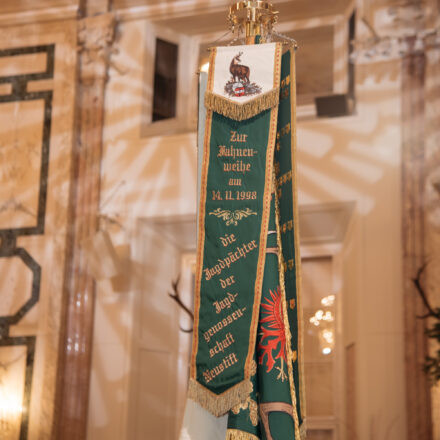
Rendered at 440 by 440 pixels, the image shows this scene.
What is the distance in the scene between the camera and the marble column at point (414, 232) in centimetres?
454

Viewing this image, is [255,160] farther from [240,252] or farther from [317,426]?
[317,426]

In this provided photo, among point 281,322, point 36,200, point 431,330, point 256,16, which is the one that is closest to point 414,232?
point 431,330

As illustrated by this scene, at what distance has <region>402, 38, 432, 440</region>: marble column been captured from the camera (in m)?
4.54

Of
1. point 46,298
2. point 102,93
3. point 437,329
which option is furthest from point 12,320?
point 437,329

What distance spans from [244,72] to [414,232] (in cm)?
238

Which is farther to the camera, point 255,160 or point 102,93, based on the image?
point 102,93

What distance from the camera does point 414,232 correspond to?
4.81 metres

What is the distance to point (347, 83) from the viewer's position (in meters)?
5.55

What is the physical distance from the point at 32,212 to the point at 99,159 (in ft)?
2.15

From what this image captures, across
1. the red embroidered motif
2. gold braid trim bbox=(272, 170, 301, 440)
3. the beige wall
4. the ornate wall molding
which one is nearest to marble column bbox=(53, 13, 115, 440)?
the beige wall

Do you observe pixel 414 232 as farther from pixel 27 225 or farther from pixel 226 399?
pixel 27 225

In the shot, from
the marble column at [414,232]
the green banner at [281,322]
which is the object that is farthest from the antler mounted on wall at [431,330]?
the green banner at [281,322]

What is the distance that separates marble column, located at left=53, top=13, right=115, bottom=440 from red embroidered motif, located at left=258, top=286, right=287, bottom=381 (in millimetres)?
2929

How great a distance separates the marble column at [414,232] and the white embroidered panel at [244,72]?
234 centimetres
